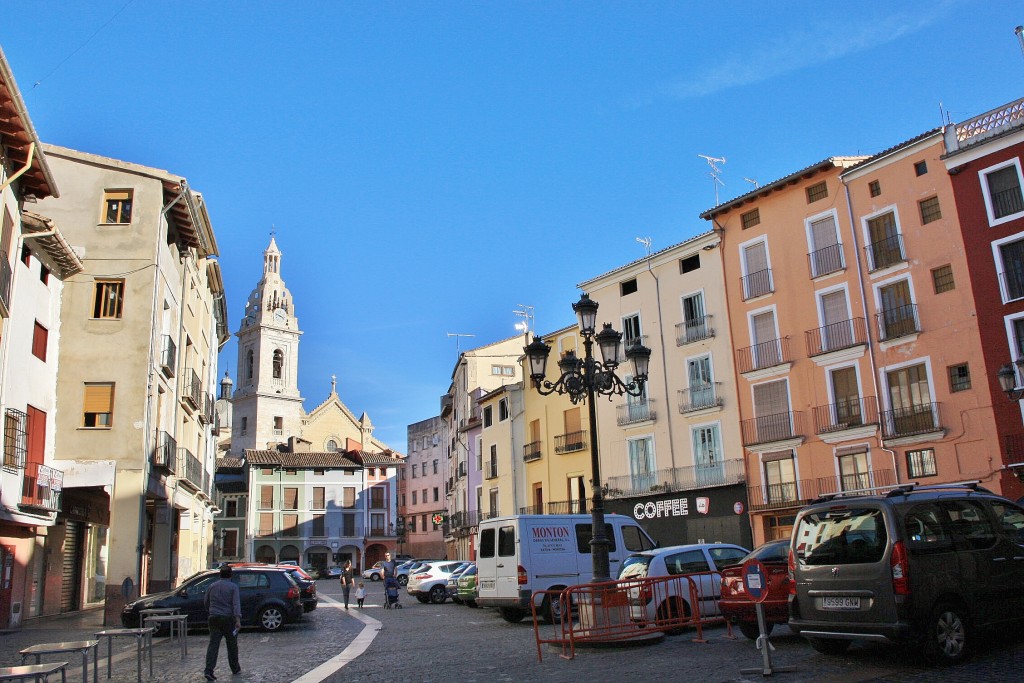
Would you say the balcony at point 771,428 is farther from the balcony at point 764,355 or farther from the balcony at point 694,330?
the balcony at point 694,330

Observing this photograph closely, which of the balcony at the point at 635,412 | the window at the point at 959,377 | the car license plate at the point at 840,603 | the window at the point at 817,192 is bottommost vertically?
the car license plate at the point at 840,603

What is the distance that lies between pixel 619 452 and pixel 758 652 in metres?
27.5

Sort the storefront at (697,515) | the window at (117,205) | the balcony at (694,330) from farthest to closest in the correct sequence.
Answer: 1. the balcony at (694,330)
2. the storefront at (697,515)
3. the window at (117,205)

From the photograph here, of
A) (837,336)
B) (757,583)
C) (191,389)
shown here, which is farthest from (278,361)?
(757,583)

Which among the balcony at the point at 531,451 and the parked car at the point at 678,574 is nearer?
the parked car at the point at 678,574

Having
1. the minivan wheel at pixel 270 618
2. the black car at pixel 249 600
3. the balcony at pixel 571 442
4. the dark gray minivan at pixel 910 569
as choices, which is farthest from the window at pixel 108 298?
the balcony at pixel 571 442

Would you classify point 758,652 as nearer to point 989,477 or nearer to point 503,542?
point 503,542

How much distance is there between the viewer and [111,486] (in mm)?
23516

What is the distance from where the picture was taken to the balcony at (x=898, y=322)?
92.7 ft

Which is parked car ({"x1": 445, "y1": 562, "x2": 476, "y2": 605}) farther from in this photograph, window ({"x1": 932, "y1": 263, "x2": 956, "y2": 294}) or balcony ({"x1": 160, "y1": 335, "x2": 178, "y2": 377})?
window ({"x1": 932, "y1": 263, "x2": 956, "y2": 294})

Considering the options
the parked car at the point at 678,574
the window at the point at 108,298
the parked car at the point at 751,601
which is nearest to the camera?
the parked car at the point at 751,601

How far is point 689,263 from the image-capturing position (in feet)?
121

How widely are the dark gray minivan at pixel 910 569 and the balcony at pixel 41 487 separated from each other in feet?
57.7

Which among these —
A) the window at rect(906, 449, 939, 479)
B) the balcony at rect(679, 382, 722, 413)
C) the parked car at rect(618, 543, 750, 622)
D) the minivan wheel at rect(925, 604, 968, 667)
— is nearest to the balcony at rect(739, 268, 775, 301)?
the balcony at rect(679, 382, 722, 413)
